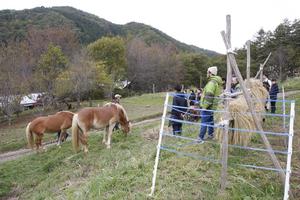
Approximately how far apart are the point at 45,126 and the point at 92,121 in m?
2.04

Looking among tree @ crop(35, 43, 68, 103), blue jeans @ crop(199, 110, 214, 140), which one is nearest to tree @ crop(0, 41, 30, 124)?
tree @ crop(35, 43, 68, 103)

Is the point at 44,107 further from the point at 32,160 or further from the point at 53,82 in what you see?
the point at 32,160

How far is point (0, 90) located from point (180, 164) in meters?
19.9

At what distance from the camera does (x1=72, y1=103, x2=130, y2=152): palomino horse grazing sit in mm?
7766

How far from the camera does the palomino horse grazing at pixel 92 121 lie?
7.77m

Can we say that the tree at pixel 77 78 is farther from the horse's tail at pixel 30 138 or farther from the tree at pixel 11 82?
the horse's tail at pixel 30 138

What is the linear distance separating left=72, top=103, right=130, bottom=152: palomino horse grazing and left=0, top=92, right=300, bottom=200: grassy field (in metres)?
0.42

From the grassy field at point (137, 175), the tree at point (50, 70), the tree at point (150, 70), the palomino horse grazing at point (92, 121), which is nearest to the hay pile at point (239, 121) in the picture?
the grassy field at point (137, 175)

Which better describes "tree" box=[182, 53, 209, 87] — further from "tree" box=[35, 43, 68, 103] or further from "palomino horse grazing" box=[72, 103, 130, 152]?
"palomino horse grazing" box=[72, 103, 130, 152]

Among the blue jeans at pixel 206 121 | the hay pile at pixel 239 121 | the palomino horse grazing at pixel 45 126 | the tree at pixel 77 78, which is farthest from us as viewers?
the tree at pixel 77 78

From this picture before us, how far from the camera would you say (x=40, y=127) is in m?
9.04

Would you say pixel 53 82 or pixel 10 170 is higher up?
pixel 53 82

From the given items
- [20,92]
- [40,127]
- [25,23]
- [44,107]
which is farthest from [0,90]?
[25,23]

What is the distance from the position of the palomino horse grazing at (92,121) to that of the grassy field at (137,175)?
42cm
